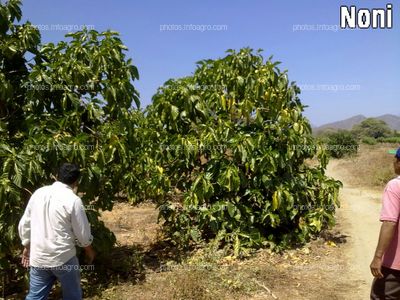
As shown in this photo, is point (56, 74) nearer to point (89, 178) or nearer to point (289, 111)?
point (89, 178)

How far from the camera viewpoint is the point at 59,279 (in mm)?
3484

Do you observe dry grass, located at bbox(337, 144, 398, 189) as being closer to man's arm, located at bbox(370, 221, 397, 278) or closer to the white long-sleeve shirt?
man's arm, located at bbox(370, 221, 397, 278)

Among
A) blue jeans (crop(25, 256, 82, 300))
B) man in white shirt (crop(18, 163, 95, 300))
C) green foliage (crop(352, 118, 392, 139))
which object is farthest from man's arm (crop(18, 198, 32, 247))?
green foliage (crop(352, 118, 392, 139))

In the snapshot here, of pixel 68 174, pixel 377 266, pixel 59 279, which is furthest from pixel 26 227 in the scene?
pixel 377 266

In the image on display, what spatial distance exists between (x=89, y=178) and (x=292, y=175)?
323cm

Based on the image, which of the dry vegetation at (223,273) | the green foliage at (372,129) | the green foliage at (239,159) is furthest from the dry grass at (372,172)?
the green foliage at (372,129)

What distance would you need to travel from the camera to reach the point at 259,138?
6.29 metres

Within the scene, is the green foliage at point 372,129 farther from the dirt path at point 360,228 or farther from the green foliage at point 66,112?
the green foliage at point 66,112

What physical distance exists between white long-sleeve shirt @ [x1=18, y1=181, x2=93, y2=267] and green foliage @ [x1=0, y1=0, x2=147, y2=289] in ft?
4.27

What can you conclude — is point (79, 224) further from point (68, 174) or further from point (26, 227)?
point (26, 227)

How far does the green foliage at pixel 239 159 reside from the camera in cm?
628

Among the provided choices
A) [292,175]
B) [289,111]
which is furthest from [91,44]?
[292,175]

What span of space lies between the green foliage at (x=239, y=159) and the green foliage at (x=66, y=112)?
1296 millimetres

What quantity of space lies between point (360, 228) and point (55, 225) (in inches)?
241
